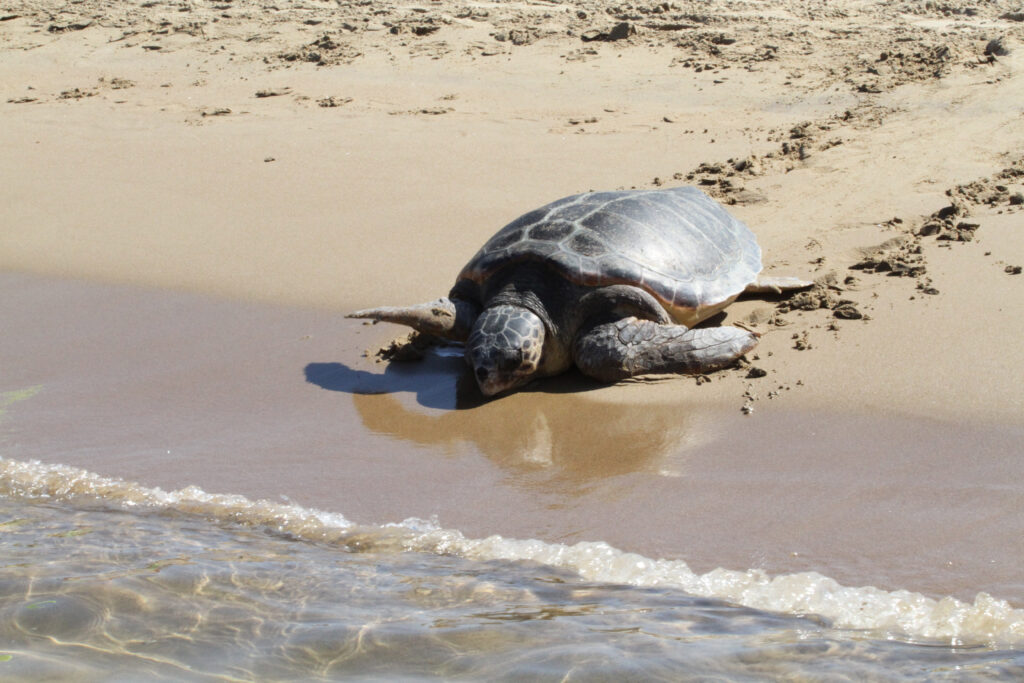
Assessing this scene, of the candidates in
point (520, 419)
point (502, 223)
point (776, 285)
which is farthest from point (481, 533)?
point (502, 223)

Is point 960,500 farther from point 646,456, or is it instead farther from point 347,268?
point 347,268

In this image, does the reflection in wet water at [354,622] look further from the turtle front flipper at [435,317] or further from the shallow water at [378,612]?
the turtle front flipper at [435,317]

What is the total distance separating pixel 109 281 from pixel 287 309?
134 cm

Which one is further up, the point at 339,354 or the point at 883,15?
the point at 883,15

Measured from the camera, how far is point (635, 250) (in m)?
4.91

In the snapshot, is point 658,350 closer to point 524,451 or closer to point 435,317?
point 524,451

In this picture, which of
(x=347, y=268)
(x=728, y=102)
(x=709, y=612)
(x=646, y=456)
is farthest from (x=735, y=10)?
(x=709, y=612)

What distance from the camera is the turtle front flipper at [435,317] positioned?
4820 mm

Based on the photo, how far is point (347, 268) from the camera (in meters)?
6.16

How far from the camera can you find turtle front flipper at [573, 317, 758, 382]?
450 centimetres

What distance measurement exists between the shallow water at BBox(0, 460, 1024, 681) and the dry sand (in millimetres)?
191

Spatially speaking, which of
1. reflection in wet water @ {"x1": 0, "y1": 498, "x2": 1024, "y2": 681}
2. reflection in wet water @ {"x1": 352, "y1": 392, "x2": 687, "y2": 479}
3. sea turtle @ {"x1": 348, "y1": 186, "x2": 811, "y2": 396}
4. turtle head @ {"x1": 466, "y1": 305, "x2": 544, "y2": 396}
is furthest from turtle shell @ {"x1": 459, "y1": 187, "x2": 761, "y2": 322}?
reflection in wet water @ {"x1": 0, "y1": 498, "x2": 1024, "y2": 681}

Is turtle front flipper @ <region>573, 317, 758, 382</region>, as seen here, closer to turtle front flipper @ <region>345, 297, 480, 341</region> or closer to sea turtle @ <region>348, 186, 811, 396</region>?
sea turtle @ <region>348, 186, 811, 396</region>

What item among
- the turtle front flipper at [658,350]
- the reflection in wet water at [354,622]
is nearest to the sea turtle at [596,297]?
the turtle front flipper at [658,350]
